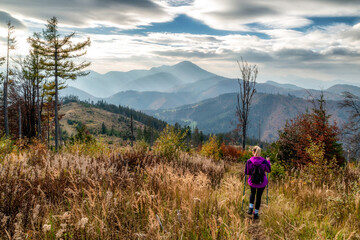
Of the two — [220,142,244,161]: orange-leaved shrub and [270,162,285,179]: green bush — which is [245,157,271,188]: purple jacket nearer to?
[270,162,285,179]: green bush

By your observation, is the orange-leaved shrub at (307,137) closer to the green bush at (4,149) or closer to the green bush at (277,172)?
the green bush at (277,172)

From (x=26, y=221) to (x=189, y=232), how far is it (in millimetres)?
2318

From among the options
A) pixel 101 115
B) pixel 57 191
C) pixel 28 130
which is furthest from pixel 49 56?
pixel 101 115

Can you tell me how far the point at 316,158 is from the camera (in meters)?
7.07

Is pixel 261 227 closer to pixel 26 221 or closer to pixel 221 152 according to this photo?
pixel 26 221

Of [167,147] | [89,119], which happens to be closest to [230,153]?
[167,147]

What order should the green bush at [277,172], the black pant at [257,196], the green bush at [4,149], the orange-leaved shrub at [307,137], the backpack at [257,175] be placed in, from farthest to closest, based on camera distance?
the orange-leaved shrub at [307,137] < the green bush at [277,172] < the green bush at [4,149] < the backpack at [257,175] < the black pant at [257,196]

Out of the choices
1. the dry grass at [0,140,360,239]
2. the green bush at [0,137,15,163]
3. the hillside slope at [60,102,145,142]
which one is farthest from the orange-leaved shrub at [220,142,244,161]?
the hillside slope at [60,102,145,142]

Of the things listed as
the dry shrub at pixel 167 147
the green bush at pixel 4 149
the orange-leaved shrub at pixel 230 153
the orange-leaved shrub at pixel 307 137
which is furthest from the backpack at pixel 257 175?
the orange-leaved shrub at pixel 230 153

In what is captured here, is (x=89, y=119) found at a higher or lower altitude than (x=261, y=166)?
lower

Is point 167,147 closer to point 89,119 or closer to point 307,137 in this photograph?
point 307,137

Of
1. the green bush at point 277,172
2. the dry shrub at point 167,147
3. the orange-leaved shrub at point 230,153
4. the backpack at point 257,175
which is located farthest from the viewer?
the orange-leaved shrub at point 230,153

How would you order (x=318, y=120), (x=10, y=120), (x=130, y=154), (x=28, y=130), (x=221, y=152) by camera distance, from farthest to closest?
(x=10, y=120) → (x=28, y=130) → (x=221, y=152) → (x=318, y=120) → (x=130, y=154)

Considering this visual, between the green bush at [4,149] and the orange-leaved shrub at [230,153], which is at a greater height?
the green bush at [4,149]
